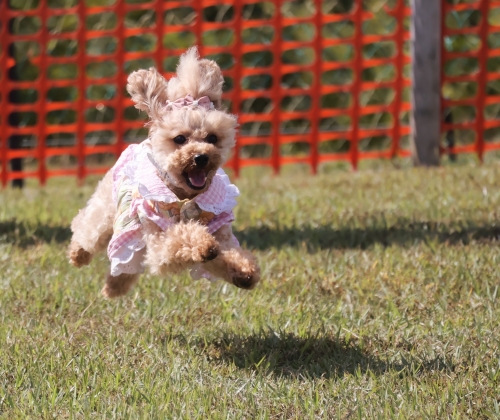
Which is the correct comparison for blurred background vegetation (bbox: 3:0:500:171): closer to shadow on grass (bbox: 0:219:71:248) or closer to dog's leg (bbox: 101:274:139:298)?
shadow on grass (bbox: 0:219:71:248)

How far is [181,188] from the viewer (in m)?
3.66

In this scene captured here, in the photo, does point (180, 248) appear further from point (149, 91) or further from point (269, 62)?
point (269, 62)

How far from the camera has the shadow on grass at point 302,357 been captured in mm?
3486

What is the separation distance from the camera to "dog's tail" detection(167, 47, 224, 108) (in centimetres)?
362

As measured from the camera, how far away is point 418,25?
8086 mm

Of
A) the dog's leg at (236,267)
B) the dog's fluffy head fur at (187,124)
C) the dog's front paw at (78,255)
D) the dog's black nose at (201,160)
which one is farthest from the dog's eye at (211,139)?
the dog's front paw at (78,255)

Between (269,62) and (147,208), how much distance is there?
7.79 meters

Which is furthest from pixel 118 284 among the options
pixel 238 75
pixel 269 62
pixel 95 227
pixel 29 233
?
pixel 269 62

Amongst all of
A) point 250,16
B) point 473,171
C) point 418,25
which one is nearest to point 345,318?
point 473,171

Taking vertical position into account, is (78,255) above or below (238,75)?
below

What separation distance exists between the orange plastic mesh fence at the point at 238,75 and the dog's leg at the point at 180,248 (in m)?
5.16

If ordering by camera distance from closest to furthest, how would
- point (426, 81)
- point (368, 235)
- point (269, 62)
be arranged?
point (368, 235) → point (426, 81) → point (269, 62)

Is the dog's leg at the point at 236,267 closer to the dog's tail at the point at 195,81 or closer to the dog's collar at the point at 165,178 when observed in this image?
the dog's collar at the point at 165,178

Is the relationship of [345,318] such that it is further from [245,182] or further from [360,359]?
[245,182]
